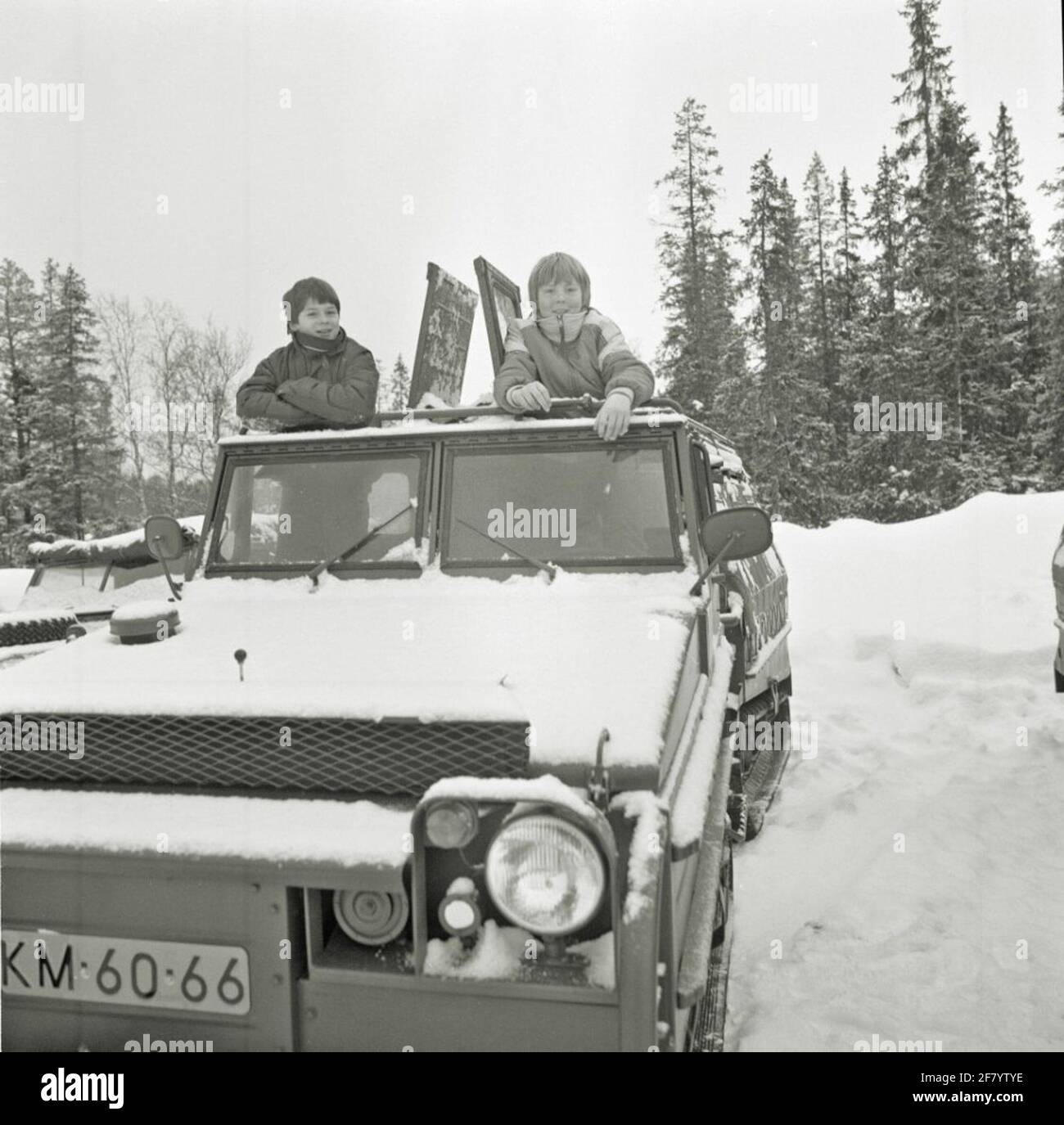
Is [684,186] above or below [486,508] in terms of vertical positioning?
above

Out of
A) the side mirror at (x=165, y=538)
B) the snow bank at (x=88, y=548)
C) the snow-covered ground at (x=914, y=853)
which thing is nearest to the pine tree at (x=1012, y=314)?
the snow-covered ground at (x=914, y=853)

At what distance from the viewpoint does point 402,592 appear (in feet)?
11.2

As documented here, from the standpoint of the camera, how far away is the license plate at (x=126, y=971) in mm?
1987

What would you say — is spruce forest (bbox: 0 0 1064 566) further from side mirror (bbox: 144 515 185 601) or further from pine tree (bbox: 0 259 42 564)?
side mirror (bbox: 144 515 185 601)

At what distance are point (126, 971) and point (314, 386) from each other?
2684 mm

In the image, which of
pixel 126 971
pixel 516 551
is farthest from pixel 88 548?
pixel 126 971

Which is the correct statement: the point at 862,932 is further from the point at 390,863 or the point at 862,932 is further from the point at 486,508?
the point at 390,863

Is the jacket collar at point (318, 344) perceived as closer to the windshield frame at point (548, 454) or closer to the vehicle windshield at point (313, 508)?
the vehicle windshield at point (313, 508)

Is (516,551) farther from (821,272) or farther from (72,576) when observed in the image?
(821,272)

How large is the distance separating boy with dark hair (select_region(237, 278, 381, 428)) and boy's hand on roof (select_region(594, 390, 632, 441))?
115 cm
